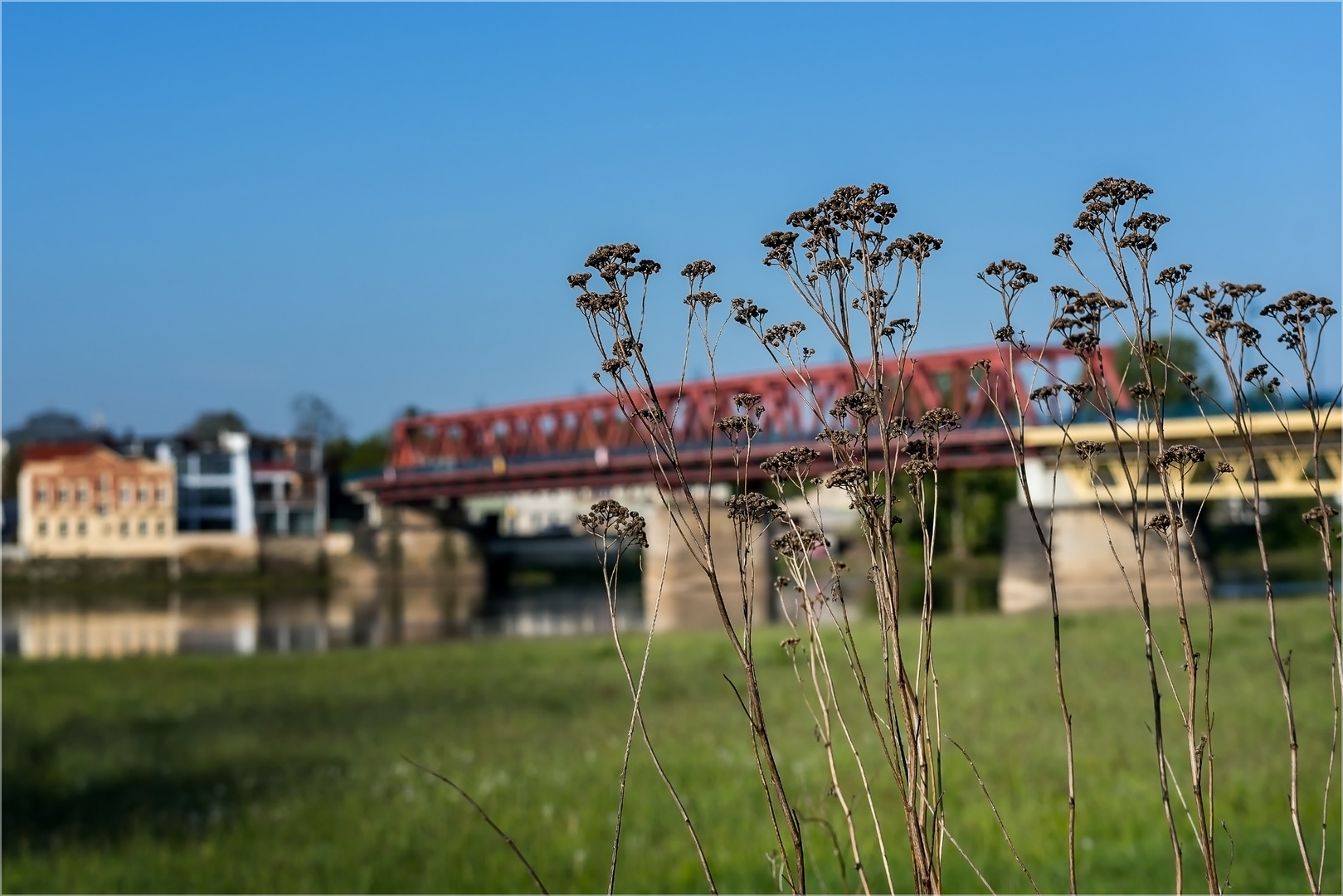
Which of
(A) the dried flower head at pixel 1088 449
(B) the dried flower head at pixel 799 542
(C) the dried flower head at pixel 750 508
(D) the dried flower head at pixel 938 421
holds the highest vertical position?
(D) the dried flower head at pixel 938 421

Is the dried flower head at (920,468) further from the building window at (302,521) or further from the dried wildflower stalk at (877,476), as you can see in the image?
the building window at (302,521)

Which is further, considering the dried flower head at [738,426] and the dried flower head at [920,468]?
the dried flower head at [738,426]

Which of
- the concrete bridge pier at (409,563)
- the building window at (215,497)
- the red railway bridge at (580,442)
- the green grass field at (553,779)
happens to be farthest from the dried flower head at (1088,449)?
the building window at (215,497)

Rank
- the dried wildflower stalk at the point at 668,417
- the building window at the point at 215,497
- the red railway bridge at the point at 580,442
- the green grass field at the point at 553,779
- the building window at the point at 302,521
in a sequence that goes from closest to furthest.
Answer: the dried wildflower stalk at the point at 668,417 < the green grass field at the point at 553,779 < the red railway bridge at the point at 580,442 < the building window at the point at 215,497 < the building window at the point at 302,521

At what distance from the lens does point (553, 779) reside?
12.1 metres

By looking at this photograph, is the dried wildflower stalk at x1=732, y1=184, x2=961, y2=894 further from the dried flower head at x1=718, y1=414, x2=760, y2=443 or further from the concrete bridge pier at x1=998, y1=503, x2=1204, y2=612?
A: the concrete bridge pier at x1=998, y1=503, x2=1204, y2=612

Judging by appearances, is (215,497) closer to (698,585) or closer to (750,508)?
(698,585)

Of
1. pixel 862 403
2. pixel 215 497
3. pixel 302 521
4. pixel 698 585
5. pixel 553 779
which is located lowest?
pixel 698 585

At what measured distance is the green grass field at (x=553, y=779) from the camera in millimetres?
9312

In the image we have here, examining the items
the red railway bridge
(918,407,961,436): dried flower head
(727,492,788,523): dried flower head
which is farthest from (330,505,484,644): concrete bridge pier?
(918,407,961,436): dried flower head

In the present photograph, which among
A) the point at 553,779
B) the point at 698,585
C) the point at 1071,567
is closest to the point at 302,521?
the point at 698,585

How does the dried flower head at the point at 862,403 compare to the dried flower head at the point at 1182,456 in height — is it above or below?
above

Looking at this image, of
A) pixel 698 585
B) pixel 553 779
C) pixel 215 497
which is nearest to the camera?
pixel 553 779

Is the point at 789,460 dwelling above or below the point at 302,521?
above
